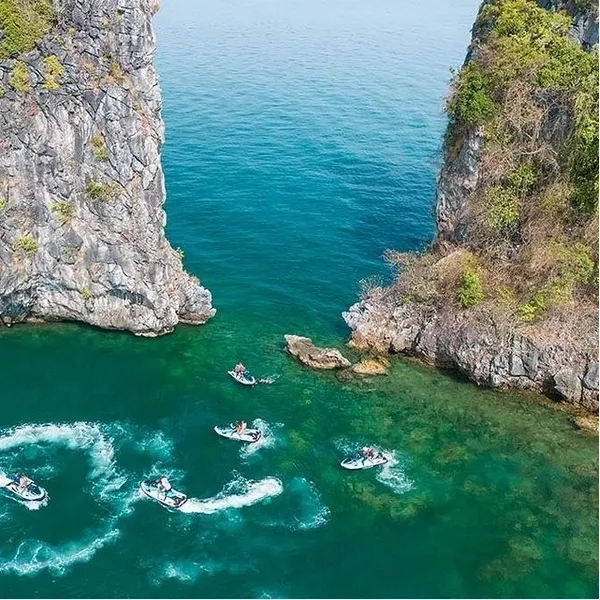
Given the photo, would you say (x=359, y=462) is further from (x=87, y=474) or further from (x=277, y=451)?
(x=87, y=474)

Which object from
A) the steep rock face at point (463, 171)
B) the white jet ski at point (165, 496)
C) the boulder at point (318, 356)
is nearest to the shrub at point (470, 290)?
the steep rock face at point (463, 171)

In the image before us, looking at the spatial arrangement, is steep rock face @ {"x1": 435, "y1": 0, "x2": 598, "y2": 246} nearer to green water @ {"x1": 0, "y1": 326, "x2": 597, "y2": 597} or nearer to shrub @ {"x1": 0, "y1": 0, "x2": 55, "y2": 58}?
green water @ {"x1": 0, "y1": 326, "x2": 597, "y2": 597}

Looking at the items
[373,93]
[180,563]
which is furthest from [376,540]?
[373,93]

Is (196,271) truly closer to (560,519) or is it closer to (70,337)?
(70,337)

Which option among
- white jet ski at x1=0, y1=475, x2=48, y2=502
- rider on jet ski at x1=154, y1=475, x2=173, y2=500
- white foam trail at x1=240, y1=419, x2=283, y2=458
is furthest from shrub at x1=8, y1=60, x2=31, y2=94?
rider on jet ski at x1=154, y1=475, x2=173, y2=500

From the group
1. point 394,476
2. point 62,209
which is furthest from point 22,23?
point 394,476

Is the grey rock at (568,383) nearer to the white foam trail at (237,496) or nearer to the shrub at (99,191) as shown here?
the white foam trail at (237,496)
